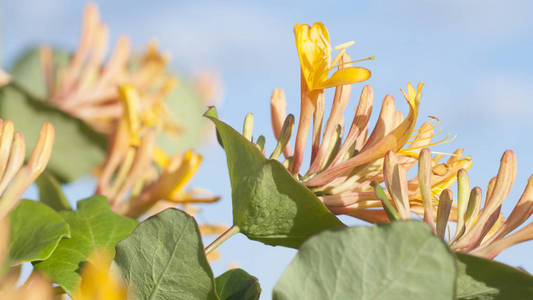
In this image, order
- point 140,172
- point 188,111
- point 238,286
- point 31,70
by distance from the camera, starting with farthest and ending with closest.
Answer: point 188,111 < point 31,70 < point 140,172 < point 238,286

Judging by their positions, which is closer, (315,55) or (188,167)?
(315,55)

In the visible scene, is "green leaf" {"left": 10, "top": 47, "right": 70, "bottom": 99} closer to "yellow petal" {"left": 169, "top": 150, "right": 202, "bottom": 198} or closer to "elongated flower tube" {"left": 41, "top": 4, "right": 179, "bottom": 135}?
"elongated flower tube" {"left": 41, "top": 4, "right": 179, "bottom": 135}

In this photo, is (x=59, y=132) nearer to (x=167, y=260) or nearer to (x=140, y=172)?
(x=140, y=172)

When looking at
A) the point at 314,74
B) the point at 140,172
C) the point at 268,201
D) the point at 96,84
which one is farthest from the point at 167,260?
the point at 96,84

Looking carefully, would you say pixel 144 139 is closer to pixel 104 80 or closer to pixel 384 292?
pixel 384 292

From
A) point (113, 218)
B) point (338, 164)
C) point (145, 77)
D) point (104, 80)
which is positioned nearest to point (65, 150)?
point (104, 80)

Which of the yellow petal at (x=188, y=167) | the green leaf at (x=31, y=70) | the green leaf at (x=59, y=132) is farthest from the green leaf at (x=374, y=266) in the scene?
the green leaf at (x=31, y=70)

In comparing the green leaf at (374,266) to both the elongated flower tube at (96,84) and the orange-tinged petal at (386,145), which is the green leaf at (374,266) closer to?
the orange-tinged petal at (386,145)
